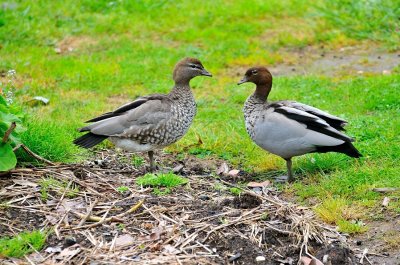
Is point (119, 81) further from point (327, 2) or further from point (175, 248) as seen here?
point (175, 248)

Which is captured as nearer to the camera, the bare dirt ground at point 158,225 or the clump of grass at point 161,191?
the bare dirt ground at point 158,225

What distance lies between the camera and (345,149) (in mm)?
7090

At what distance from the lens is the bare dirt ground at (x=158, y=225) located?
17.1 feet

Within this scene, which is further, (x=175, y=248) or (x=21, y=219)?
(x=21, y=219)

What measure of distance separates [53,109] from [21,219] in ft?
13.1

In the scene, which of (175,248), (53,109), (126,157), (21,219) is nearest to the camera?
(175,248)

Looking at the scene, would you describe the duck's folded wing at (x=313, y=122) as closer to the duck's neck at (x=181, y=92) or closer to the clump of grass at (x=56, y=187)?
the duck's neck at (x=181, y=92)

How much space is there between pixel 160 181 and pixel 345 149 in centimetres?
194

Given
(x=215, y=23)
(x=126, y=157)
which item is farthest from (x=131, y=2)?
(x=126, y=157)

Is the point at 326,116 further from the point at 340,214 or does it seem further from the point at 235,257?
the point at 235,257

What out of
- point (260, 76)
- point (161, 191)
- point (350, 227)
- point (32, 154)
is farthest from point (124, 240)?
point (260, 76)

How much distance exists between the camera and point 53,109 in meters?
9.48

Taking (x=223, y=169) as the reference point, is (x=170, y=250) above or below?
above

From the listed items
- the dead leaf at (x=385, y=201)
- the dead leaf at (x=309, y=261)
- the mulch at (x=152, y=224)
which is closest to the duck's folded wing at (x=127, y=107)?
the mulch at (x=152, y=224)
